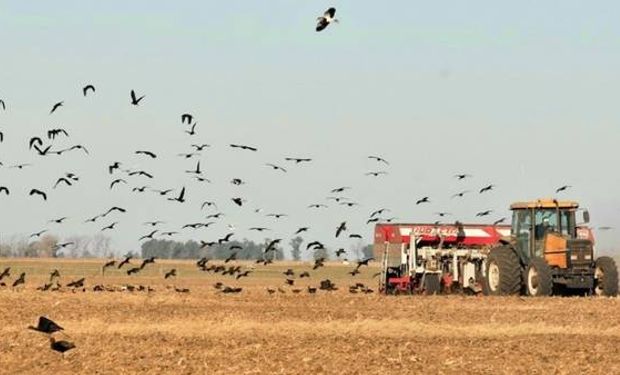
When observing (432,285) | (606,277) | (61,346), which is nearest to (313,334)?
(61,346)

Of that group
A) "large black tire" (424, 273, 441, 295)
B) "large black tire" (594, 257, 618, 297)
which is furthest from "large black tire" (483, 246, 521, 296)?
"large black tire" (424, 273, 441, 295)

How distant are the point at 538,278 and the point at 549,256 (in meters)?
1.19

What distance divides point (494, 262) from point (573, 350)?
1601 centimetres

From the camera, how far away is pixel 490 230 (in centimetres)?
4156

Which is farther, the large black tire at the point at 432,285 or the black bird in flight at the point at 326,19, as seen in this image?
the large black tire at the point at 432,285

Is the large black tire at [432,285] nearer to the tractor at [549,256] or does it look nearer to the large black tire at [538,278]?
the tractor at [549,256]

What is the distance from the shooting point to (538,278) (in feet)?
115

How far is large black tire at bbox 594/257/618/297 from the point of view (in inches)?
1422

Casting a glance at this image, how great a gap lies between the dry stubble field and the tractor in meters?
1.56

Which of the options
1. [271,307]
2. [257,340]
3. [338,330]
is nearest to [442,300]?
[271,307]

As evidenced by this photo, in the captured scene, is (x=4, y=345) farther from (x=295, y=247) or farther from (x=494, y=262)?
(x=295, y=247)

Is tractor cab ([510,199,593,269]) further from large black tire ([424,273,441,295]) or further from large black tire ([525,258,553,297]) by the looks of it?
large black tire ([424,273,441,295])

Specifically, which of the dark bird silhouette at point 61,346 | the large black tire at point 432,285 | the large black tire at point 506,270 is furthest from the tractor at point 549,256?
the dark bird silhouette at point 61,346

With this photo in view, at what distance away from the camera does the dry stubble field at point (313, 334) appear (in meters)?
18.4
